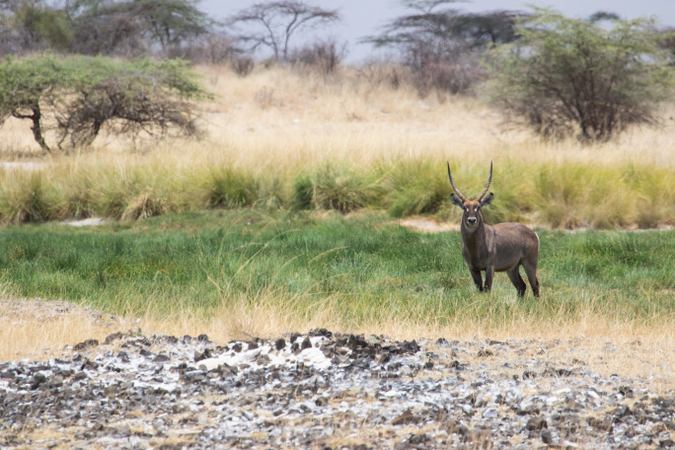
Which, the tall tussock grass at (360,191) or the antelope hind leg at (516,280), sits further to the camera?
the tall tussock grass at (360,191)

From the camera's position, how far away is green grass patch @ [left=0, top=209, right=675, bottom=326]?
Answer: 5586 mm

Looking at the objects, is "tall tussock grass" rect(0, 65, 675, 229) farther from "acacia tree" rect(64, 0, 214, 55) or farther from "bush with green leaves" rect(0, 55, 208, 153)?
"acacia tree" rect(64, 0, 214, 55)

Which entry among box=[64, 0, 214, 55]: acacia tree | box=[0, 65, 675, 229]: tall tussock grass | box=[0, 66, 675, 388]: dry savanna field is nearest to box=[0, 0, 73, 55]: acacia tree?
box=[64, 0, 214, 55]: acacia tree

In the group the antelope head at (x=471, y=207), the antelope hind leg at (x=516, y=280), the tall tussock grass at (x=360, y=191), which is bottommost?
the tall tussock grass at (x=360, y=191)

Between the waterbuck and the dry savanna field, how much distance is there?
270 millimetres

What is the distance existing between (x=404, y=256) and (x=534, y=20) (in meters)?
15.2

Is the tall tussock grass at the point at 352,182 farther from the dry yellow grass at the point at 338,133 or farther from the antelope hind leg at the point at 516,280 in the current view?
the antelope hind leg at the point at 516,280

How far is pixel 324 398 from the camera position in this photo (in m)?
3.42

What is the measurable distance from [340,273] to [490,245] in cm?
184

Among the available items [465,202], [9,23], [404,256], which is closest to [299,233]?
[404,256]

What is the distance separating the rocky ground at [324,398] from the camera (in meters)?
2.97

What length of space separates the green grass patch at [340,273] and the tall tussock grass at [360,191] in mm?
1452

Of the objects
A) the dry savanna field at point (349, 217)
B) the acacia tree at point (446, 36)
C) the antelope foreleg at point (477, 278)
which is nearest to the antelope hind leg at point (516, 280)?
the dry savanna field at point (349, 217)

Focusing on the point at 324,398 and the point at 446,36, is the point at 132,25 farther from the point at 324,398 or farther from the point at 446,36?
the point at 324,398
